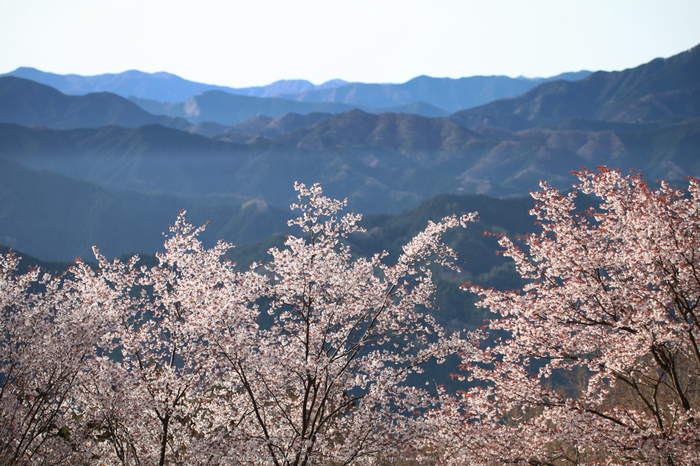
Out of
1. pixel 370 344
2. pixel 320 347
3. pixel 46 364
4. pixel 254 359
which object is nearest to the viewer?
pixel 254 359

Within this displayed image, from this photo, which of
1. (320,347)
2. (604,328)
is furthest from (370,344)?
(604,328)

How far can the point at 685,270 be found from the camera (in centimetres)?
1044

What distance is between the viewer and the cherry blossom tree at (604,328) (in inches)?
391

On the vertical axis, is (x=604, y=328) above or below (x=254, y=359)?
above

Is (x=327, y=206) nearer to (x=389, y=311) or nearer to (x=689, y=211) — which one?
(x=389, y=311)

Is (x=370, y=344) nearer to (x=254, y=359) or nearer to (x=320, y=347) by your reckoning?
(x=320, y=347)

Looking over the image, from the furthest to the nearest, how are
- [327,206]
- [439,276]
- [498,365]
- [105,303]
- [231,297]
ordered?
[439,276], [105,303], [498,365], [327,206], [231,297]

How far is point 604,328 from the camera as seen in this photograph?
38.6 feet

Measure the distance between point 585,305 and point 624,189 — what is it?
9.59 feet

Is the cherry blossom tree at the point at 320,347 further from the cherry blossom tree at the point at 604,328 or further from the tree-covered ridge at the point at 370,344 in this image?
the cherry blossom tree at the point at 604,328

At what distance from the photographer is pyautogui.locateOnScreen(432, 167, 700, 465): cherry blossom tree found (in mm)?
9922

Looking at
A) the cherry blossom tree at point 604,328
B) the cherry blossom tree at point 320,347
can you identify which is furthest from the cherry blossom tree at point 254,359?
the cherry blossom tree at point 604,328

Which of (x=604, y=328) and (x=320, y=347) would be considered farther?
(x=604, y=328)

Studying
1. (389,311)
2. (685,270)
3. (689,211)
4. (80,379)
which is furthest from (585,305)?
(80,379)
